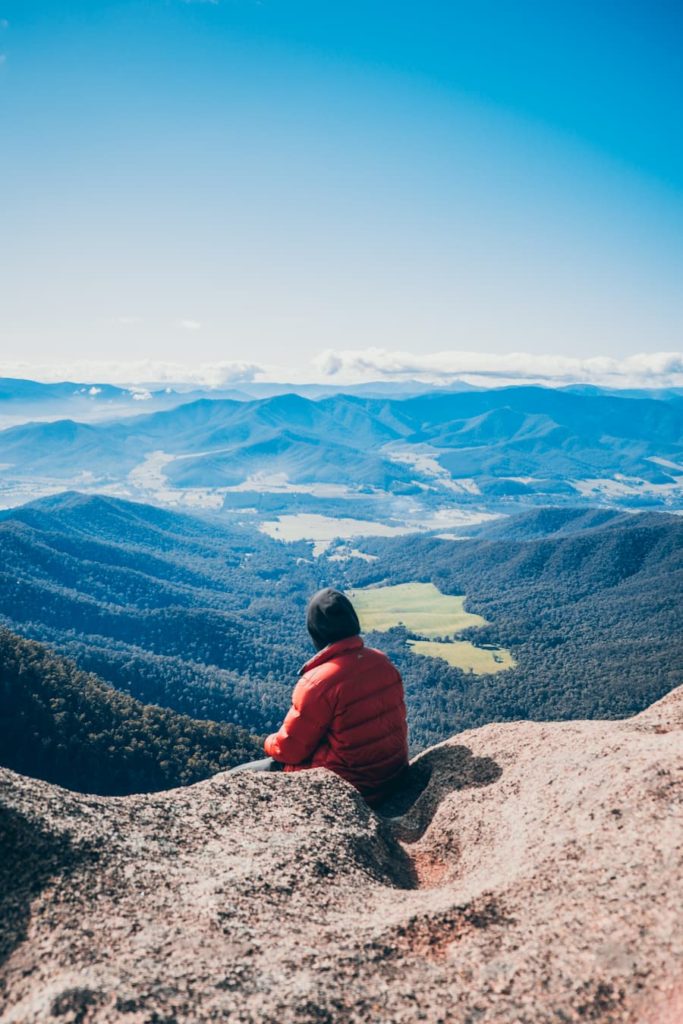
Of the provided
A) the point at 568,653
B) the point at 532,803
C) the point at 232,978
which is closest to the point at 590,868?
the point at 532,803

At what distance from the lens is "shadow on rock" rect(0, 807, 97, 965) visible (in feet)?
21.2

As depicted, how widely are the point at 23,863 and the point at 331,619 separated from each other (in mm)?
5741

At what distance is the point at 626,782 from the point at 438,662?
18242 centimetres

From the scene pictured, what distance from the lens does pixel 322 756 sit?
11.3 meters

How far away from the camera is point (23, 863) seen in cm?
725

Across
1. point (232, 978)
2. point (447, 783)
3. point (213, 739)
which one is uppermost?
point (232, 978)

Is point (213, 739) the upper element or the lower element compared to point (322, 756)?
lower

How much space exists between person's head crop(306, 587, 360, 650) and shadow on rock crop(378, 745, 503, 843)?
11.7 feet

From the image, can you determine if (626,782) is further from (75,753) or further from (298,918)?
(75,753)

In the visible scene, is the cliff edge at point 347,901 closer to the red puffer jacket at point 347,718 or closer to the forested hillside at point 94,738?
the red puffer jacket at point 347,718

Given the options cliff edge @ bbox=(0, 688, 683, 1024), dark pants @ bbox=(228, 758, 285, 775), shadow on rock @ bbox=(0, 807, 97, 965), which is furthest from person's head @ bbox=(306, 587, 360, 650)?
shadow on rock @ bbox=(0, 807, 97, 965)

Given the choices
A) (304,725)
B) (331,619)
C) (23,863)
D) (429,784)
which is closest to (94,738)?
(429,784)

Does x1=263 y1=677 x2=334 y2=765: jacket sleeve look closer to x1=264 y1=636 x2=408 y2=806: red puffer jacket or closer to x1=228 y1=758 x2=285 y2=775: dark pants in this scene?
x1=264 y1=636 x2=408 y2=806: red puffer jacket

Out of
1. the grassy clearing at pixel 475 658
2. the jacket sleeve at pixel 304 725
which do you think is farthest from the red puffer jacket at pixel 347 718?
the grassy clearing at pixel 475 658
